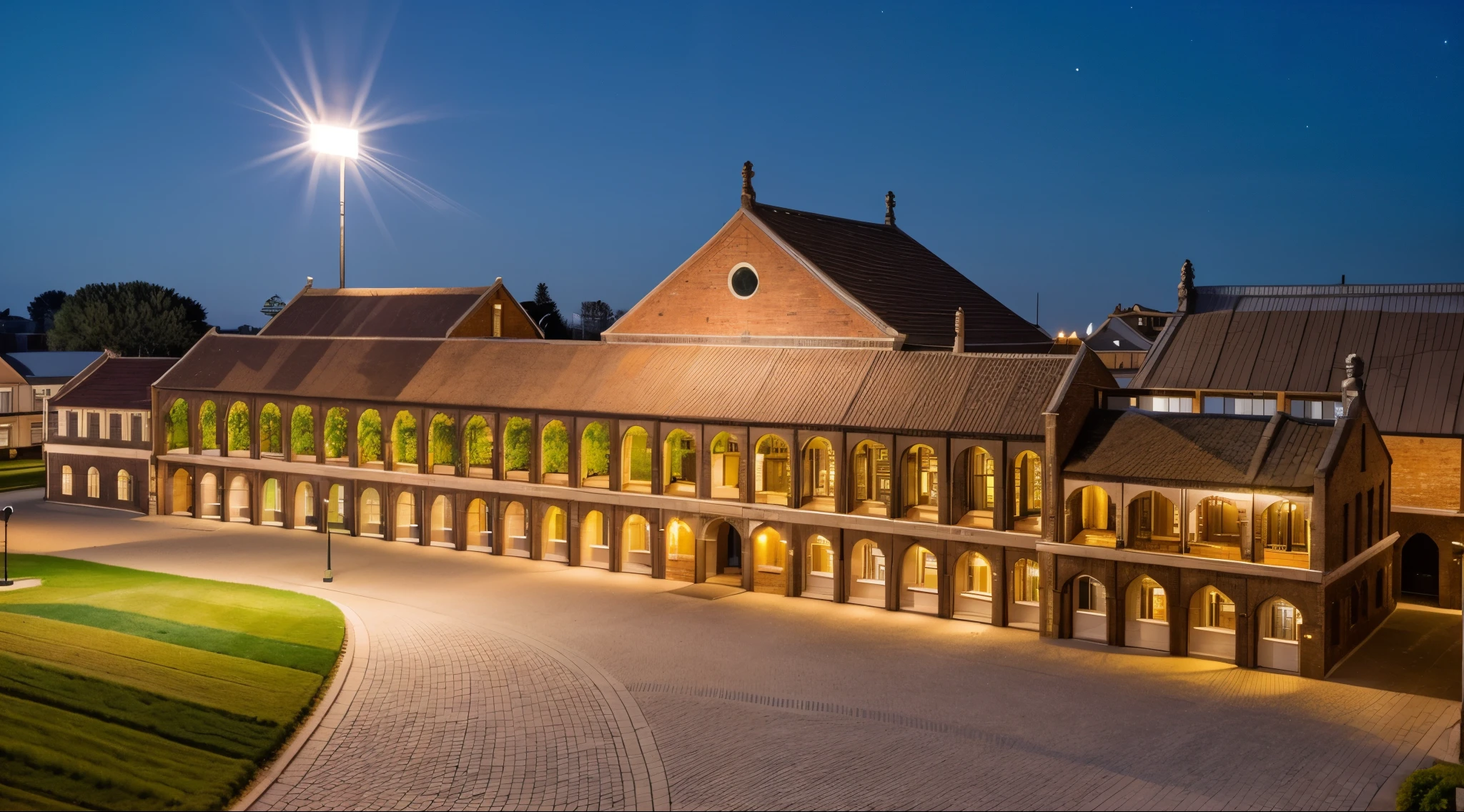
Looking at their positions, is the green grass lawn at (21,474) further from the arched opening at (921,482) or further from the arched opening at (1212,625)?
the arched opening at (1212,625)

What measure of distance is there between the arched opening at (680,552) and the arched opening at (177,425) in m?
29.5

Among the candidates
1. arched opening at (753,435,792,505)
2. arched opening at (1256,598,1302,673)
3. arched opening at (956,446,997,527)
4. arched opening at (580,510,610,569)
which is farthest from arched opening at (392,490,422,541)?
arched opening at (1256,598,1302,673)

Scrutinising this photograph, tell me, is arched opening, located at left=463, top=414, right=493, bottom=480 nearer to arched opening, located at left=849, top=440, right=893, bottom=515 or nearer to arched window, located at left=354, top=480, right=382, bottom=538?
arched window, located at left=354, top=480, right=382, bottom=538

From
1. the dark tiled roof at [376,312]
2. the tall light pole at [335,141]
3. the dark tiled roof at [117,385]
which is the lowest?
the dark tiled roof at [117,385]

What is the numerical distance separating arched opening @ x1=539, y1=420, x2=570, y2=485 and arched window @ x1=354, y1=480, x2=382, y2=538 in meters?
10.0

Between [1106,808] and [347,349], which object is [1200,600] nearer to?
[1106,808]

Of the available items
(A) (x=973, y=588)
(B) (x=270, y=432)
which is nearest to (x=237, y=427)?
(B) (x=270, y=432)

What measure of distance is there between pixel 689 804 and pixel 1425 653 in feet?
76.3

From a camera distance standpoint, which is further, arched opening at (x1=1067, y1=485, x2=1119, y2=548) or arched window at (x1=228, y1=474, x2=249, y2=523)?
arched window at (x1=228, y1=474, x2=249, y2=523)

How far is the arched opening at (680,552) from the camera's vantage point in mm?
45031

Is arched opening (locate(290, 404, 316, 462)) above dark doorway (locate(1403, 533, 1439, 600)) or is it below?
above

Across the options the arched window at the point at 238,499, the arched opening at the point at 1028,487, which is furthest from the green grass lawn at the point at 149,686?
the arched opening at the point at 1028,487

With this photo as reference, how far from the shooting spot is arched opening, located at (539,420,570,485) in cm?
4850

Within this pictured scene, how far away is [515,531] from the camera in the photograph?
49969 millimetres
